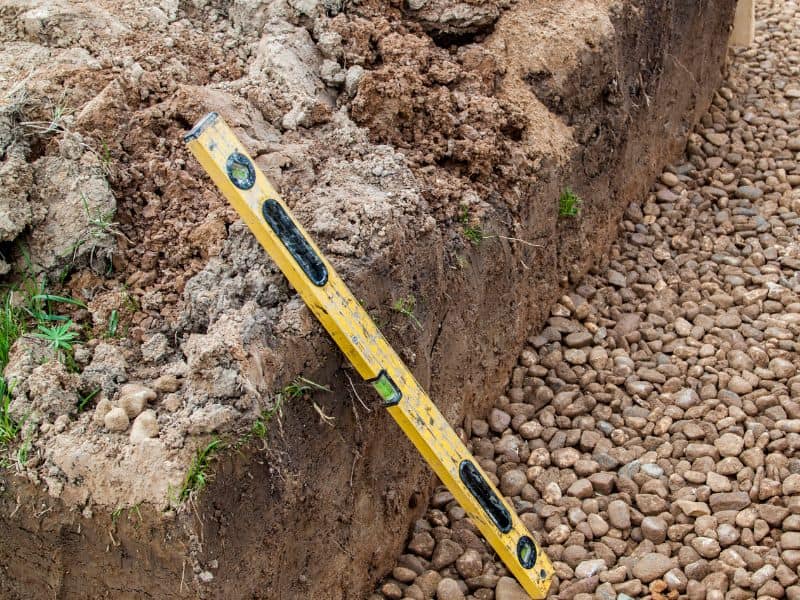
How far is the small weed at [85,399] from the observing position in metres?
2.41

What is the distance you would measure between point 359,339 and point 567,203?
1.50m

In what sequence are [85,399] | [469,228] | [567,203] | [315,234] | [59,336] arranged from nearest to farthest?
1. [85,399]
2. [59,336]
3. [315,234]
4. [469,228]
5. [567,203]

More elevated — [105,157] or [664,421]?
[105,157]

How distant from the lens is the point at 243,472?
229 centimetres

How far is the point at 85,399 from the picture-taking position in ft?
7.92

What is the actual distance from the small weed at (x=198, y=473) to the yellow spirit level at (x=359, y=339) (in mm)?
430

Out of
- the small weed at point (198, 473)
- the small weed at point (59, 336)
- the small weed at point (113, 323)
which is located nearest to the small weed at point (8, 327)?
the small weed at point (59, 336)

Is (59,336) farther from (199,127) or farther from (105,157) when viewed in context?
(199,127)

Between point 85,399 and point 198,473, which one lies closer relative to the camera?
point 198,473

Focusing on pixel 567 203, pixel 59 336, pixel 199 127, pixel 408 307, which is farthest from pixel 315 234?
pixel 567 203

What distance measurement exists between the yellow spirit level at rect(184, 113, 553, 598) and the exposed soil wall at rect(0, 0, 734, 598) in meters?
0.11

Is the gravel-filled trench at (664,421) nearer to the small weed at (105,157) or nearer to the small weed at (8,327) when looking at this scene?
the small weed at (8,327)

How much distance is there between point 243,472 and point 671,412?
67.4 inches

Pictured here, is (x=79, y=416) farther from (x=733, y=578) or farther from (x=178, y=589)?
(x=733, y=578)
